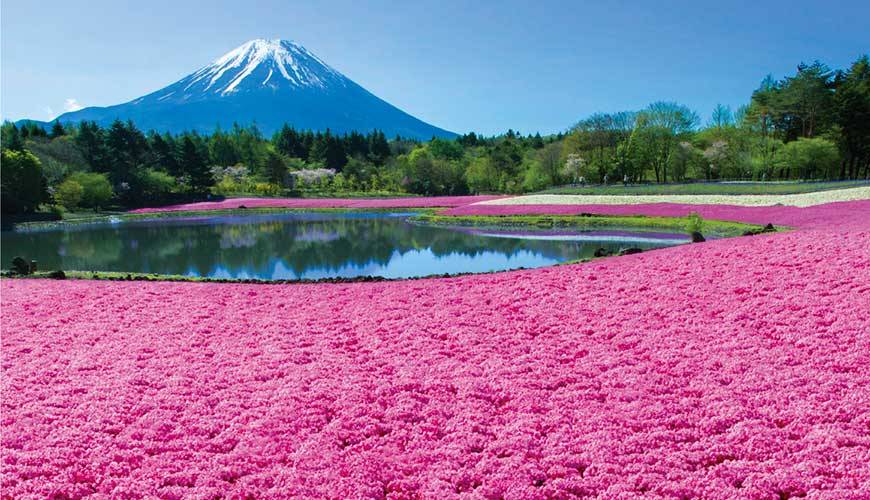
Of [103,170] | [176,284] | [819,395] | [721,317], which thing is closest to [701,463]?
[819,395]

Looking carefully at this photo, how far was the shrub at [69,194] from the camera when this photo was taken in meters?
60.6

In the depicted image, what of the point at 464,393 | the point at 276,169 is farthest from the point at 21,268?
the point at 276,169

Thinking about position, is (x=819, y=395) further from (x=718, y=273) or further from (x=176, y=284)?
(x=176, y=284)

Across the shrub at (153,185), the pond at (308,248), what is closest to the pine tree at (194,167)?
the shrub at (153,185)

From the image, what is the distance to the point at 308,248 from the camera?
32.8 m

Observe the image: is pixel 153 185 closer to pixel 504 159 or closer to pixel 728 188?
pixel 504 159

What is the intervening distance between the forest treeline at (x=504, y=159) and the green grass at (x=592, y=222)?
30914 mm

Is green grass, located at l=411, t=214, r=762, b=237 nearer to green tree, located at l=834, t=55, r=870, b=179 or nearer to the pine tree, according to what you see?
green tree, located at l=834, t=55, r=870, b=179

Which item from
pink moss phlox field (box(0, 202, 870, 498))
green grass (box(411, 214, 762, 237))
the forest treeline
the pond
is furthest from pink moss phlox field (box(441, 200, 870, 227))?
the forest treeline

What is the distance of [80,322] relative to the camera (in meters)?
13.9

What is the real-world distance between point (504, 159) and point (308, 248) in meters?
69.0

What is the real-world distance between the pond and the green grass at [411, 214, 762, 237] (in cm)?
238

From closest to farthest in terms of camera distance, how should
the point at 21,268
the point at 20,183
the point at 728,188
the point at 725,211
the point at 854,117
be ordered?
the point at 21,268
the point at 725,211
the point at 728,188
the point at 20,183
the point at 854,117

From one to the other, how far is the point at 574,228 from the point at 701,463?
33313 millimetres
